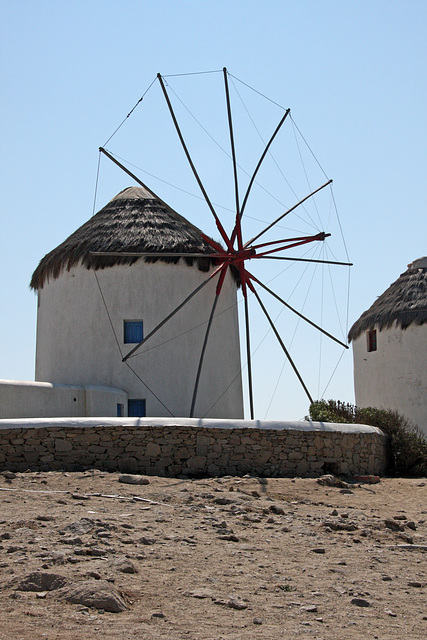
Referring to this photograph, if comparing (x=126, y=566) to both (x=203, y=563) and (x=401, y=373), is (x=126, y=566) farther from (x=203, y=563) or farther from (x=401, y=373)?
(x=401, y=373)

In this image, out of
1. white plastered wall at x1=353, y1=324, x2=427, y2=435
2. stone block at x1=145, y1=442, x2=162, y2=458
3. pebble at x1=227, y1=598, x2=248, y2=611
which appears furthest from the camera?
white plastered wall at x1=353, y1=324, x2=427, y2=435

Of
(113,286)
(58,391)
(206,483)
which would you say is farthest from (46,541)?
(113,286)

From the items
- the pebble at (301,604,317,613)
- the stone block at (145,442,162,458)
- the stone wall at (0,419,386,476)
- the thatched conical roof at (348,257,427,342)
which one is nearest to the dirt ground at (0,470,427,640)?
the pebble at (301,604,317,613)

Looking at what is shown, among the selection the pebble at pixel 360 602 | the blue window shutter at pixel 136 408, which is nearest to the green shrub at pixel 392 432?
the blue window shutter at pixel 136 408

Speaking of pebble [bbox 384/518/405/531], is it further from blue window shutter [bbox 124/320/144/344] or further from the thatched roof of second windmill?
the thatched roof of second windmill

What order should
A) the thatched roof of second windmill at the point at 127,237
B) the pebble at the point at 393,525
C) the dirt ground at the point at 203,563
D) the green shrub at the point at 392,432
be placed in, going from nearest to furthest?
1. the dirt ground at the point at 203,563
2. the pebble at the point at 393,525
3. the green shrub at the point at 392,432
4. the thatched roof of second windmill at the point at 127,237

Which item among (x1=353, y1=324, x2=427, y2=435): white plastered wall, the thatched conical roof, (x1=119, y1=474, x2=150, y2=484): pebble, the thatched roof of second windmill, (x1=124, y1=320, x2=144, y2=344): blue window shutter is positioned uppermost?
the thatched roof of second windmill

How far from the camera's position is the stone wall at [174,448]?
12.0 metres

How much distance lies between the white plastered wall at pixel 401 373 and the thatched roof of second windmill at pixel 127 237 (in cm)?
632

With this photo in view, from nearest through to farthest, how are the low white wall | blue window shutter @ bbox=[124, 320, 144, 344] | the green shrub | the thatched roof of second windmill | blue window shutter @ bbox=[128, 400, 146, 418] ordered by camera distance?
the low white wall, the green shrub, blue window shutter @ bbox=[128, 400, 146, 418], blue window shutter @ bbox=[124, 320, 144, 344], the thatched roof of second windmill

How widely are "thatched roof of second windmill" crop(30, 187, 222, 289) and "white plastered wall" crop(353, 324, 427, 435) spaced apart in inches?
249

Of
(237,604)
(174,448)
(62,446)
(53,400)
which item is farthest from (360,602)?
(53,400)

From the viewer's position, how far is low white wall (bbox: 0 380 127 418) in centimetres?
1438

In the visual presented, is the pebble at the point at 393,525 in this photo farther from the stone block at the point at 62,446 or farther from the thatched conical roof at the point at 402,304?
the thatched conical roof at the point at 402,304
